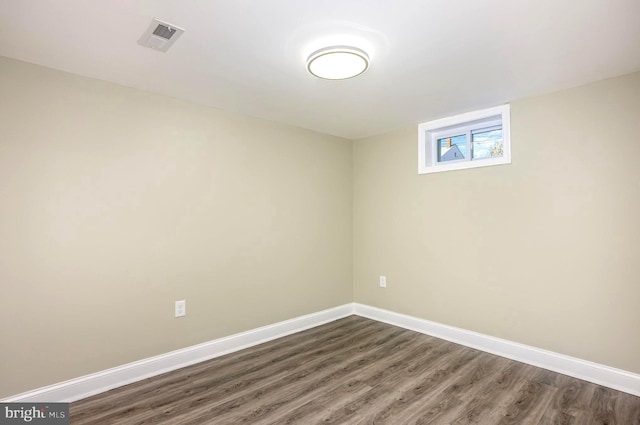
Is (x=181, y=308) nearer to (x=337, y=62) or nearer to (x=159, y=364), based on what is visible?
(x=159, y=364)

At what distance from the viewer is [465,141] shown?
3.27 metres

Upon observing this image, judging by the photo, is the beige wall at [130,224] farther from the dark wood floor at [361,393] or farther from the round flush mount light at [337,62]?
the round flush mount light at [337,62]

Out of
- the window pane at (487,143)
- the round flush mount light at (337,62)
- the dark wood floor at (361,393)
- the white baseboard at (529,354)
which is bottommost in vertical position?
the dark wood floor at (361,393)

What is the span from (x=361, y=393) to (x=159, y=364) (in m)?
1.61

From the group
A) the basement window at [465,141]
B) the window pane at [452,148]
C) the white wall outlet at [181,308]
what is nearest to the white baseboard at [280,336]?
the white wall outlet at [181,308]

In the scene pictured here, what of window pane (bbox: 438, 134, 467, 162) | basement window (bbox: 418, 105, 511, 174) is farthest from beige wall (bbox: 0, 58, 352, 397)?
window pane (bbox: 438, 134, 467, 162)

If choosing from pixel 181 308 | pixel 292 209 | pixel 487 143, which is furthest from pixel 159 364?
pixel 487 143

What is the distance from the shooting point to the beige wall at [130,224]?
2049 mm

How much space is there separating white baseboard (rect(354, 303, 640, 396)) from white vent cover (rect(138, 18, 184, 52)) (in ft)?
10.9

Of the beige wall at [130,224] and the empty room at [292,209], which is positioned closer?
the empty room at [292,209]

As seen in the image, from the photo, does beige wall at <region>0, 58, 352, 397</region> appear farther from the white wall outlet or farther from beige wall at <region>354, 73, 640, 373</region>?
beige wall at <region>354, 73, 640, 373</region>

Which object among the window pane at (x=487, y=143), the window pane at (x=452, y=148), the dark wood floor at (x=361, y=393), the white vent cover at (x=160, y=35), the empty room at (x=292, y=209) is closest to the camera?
the white vent cover at (x=160, y=35)

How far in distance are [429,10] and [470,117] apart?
1.75 metres

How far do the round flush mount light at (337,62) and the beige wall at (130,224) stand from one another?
1.31 m
